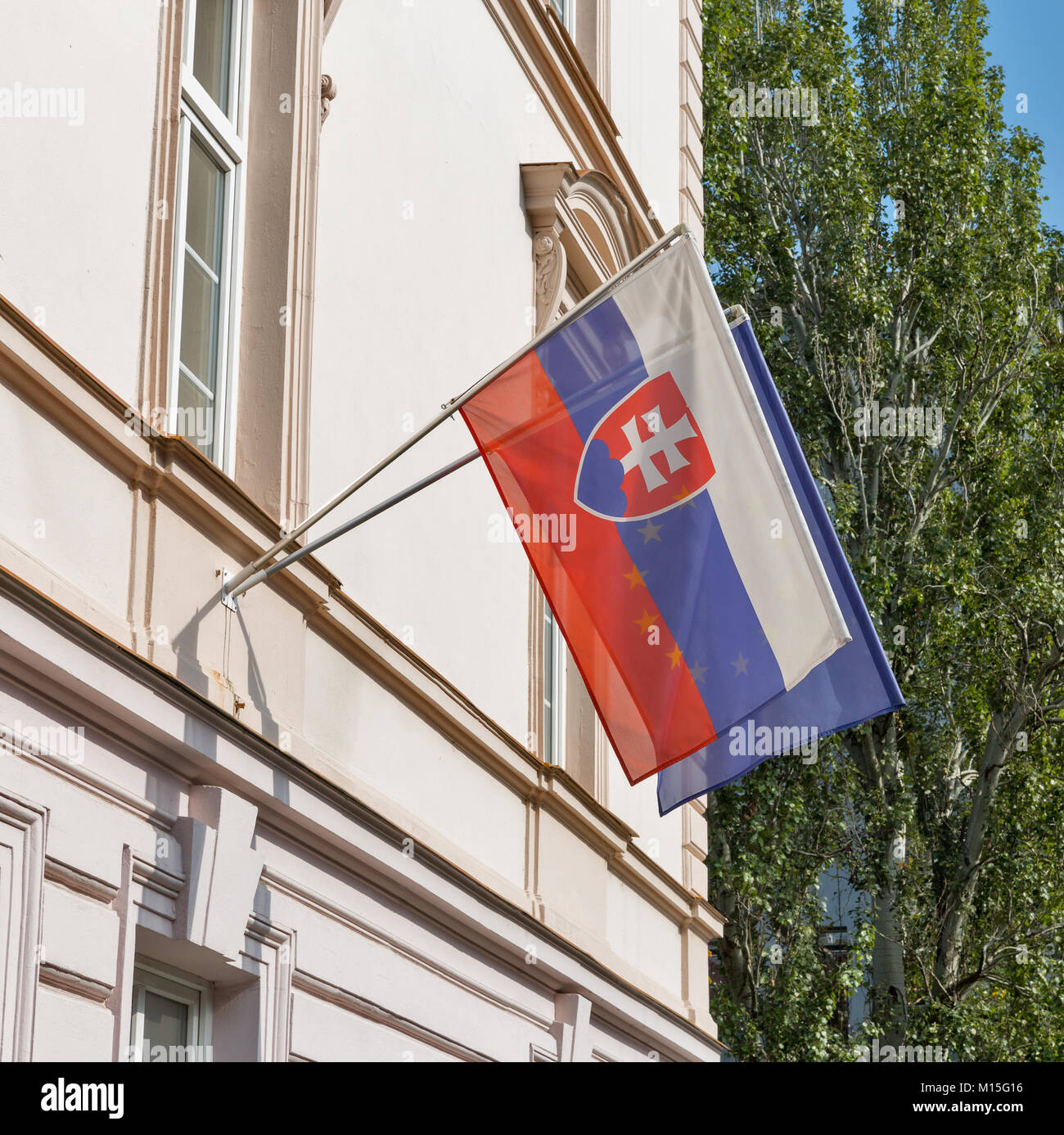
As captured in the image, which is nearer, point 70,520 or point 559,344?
point 70,520

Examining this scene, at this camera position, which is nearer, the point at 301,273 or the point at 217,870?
the point at 217,870

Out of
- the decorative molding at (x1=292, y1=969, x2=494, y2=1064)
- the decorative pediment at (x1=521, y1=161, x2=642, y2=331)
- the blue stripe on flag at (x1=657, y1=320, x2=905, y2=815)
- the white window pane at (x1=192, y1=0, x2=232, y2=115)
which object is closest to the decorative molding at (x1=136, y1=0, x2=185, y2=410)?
the white window pane at (x1=192, y1=0, x2=232, y2=115)

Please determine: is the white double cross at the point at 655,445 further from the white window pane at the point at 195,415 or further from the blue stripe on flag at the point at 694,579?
the white window pane at the point at 195,415

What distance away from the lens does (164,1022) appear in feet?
17.5

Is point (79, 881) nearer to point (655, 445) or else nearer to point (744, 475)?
point (655, 445)

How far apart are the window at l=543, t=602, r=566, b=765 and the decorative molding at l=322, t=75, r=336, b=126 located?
3.57 m

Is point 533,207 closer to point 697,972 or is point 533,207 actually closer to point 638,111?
point 638,111

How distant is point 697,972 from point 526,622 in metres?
3.46

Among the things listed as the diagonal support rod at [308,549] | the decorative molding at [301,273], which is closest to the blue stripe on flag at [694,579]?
the diagonal support rod at [308,549]

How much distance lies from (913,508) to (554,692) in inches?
419

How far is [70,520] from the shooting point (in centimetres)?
Answer: 471

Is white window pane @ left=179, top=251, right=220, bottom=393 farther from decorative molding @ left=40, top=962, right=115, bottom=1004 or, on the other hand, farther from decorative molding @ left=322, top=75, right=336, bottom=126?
decorative molding @ left=40, top=962, right=115, bottom=1004

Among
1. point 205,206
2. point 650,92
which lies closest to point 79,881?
point 205,206
